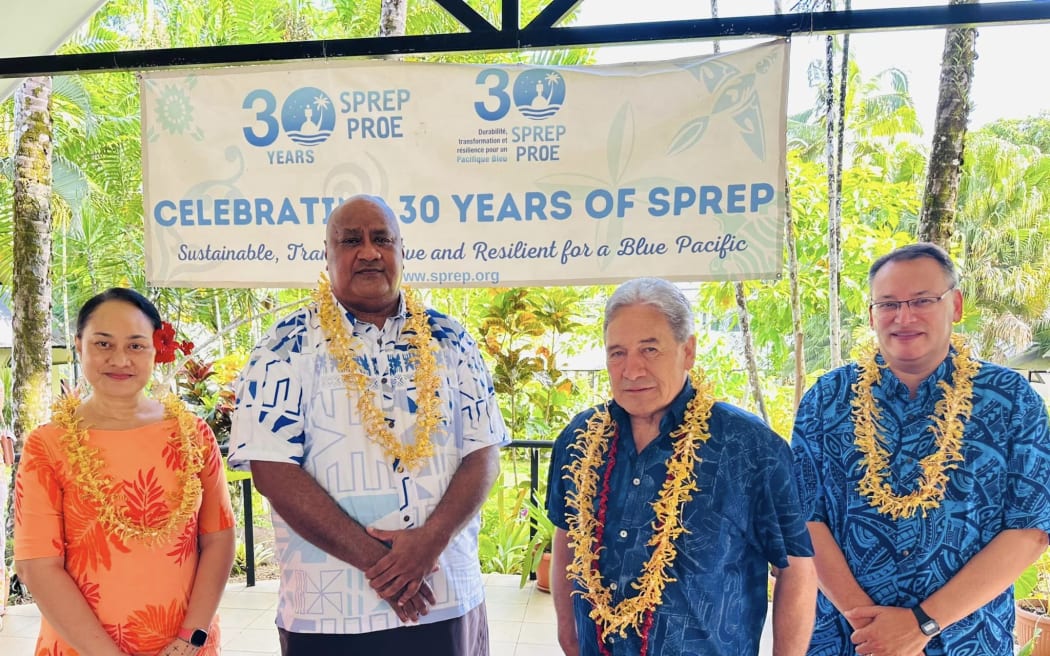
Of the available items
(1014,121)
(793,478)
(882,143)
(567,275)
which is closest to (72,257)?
(567,275)

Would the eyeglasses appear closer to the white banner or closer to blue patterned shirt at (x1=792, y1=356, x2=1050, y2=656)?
blue patterned shirt at (x1=792, y1=356, x2=1050, y2=656)

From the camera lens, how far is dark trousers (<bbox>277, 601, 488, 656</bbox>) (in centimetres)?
179

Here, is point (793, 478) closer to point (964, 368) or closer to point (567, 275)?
point (964, 368)

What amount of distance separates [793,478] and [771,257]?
129 cm

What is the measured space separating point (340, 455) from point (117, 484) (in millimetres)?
556

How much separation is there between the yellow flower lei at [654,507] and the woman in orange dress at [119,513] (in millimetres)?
997

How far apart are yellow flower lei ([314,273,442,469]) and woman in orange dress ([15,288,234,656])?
17.3 inches

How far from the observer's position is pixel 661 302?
1534 mm

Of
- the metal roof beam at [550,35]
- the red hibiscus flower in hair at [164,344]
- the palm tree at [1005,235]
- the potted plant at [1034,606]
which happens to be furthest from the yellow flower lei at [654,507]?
the palm tree at [1005,235]

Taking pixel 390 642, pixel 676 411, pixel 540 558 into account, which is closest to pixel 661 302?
pixel 676 411

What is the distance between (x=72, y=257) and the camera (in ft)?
35.0

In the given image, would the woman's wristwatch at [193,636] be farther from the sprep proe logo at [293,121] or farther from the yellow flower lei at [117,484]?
the sprep proe logo at [293,121]

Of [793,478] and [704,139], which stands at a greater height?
[704,139]

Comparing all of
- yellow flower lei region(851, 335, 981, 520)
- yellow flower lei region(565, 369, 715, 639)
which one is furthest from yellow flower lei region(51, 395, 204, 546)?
yellow flower lei region(851, 335, 981, 520)
